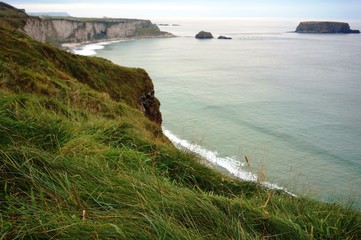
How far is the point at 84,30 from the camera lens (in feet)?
486

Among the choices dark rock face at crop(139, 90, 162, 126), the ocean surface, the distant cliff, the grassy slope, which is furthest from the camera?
the distant cliff

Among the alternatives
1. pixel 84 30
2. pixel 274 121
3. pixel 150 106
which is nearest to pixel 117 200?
pixel 150 106

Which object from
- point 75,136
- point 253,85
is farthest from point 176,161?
point 253,85

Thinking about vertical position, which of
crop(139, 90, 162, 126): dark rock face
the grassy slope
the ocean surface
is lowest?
the ocean surface

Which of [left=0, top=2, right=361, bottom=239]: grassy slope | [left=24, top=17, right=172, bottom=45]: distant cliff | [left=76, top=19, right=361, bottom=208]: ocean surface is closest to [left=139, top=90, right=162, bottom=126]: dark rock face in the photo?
[left=76, top=19, right=361, bottom=208]: ocean surface

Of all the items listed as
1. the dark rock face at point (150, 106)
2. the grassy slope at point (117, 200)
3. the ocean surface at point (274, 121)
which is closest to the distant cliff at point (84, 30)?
the ocean surface at point (274, 121)

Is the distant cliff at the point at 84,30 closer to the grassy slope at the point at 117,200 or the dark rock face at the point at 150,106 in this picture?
the dark rock face at the point at 150,106

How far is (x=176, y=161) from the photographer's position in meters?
4.83

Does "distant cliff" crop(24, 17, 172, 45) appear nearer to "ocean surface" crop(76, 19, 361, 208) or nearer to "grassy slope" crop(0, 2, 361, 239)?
"ocean surface" crop(76, 19, 361, 208)

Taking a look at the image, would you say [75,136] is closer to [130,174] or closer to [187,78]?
[130,174]

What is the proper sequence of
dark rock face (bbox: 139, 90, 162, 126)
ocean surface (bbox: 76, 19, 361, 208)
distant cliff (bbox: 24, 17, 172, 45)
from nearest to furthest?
1. ocean surface (bbox: 76, 19, 361, 208)
2. dark rock face (bbox: 139, 90, 162, 126)
3. distant cliff (bbox: 24, 17, 172, 45)

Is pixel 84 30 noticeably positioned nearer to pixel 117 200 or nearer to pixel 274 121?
pixel 274 121

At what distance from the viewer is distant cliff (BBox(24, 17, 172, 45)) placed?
3701 inches

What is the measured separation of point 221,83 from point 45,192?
53954 millimetres
